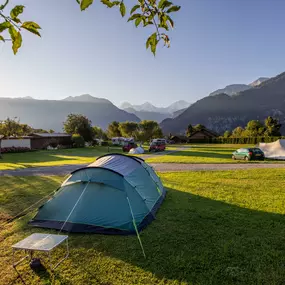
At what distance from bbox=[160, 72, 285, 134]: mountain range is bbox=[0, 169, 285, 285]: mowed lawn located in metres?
138

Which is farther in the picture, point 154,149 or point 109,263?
point 154,149

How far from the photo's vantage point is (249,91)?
16262cm

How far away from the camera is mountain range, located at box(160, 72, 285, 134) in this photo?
140m

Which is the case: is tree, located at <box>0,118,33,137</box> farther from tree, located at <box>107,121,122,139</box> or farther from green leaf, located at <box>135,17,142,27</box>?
green leaf, located at <box>135,17,142,27</box>

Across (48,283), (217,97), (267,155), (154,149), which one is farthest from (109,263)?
(217,97)

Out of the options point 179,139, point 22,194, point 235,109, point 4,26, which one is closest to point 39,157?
point 22,194

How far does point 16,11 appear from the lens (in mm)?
1964

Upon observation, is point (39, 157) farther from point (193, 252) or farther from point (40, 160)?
point (193, 252)

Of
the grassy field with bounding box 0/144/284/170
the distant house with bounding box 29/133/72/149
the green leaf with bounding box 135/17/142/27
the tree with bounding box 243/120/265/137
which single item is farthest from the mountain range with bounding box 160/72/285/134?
the green leaf with bounding box 135/17/142/27

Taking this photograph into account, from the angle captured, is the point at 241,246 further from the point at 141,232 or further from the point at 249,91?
the point at 249,91

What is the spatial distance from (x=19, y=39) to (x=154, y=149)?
38.6 m

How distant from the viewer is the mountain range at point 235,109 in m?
140

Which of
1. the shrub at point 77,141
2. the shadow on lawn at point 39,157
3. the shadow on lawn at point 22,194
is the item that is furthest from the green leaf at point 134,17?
the shrub at point 77,141

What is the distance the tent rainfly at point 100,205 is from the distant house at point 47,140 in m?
43.1
